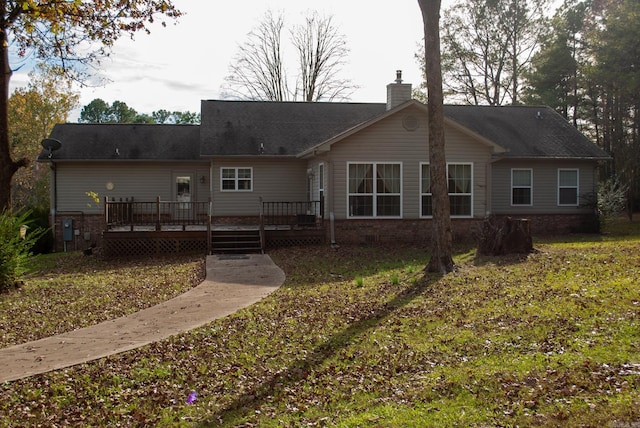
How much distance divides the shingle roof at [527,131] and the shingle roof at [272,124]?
427cm

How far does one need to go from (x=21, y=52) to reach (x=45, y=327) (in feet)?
25.9

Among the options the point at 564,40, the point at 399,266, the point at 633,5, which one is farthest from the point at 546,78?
the point at 399,266

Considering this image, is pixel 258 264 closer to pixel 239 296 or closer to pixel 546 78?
pixel 239 296

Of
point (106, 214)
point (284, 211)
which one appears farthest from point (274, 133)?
point (106, 214)

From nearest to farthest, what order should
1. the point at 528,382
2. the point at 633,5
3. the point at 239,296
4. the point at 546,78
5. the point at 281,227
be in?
the point at 528,382
the point at 239,296
the point at 281,227
the point at 633,5
the point at 546,78

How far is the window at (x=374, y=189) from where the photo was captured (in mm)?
19016

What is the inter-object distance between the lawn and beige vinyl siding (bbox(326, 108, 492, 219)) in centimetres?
802

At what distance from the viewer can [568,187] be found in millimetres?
23422

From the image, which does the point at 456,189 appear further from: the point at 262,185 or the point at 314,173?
the point at 262,185

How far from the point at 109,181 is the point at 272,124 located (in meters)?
6.98

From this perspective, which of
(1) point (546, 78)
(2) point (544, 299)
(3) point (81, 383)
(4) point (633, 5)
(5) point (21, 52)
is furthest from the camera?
(1) point (546, 78)

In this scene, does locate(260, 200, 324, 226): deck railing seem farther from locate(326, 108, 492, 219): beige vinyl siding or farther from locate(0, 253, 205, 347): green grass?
locate(0, 253, 205, 347): green grass

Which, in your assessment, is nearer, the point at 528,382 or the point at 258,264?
the point at 528,382

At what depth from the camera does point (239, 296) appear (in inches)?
459
